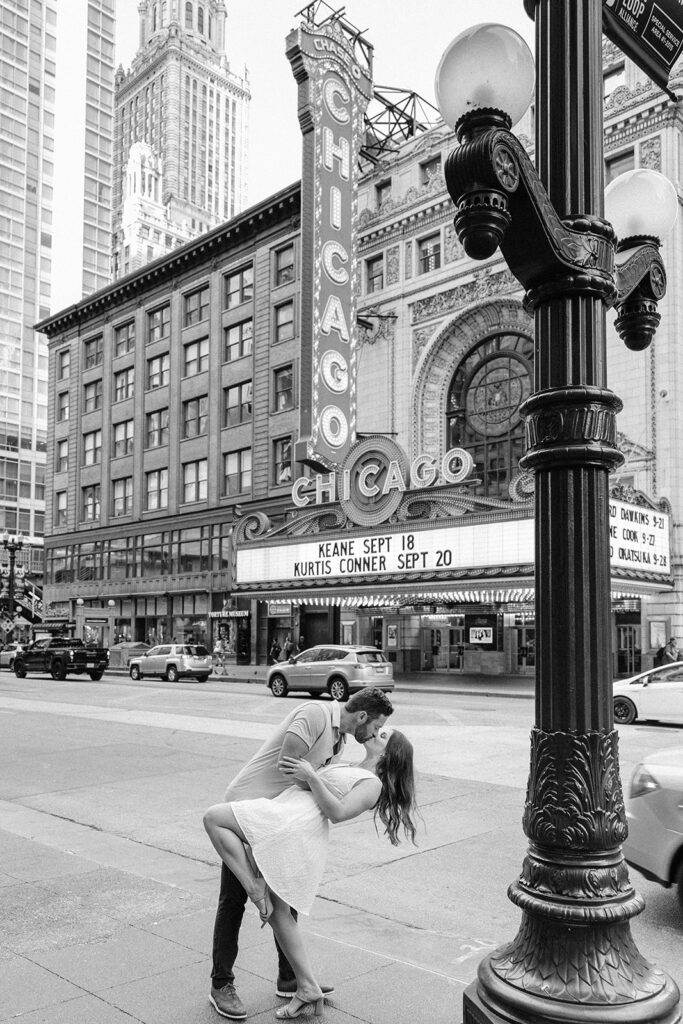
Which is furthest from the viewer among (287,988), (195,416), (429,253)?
(195,416)

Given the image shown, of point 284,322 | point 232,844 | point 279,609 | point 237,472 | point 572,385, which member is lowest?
point 232,844

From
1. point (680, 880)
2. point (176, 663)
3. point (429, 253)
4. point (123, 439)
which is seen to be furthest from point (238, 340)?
point (680, 880)

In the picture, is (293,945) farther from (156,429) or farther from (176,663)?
(156,429)

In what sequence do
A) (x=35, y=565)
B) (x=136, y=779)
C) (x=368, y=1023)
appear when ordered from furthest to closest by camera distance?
(x=35, y=565)
(x=136, y=779)
(x=368, y=1023)

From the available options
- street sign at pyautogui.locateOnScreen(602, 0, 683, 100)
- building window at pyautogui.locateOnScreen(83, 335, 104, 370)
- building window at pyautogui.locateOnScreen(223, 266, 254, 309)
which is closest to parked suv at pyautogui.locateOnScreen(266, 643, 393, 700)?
street sign at pyautogui.locateOnScreen(602, 0, 683, 100)

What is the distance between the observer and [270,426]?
151 feet

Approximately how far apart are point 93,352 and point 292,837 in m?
60.7

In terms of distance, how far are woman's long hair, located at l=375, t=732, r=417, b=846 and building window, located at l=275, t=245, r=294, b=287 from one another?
43760 millimetres

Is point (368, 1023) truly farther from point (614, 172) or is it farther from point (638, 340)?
point (614, 172)

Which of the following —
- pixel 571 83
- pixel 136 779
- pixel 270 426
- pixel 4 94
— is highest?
pixel 4 94

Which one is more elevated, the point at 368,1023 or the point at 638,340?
the point at 638,340

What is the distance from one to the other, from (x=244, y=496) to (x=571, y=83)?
44.4 m

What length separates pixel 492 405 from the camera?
3819 centimetres

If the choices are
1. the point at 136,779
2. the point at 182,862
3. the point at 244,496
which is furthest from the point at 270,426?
the point at 182,862
